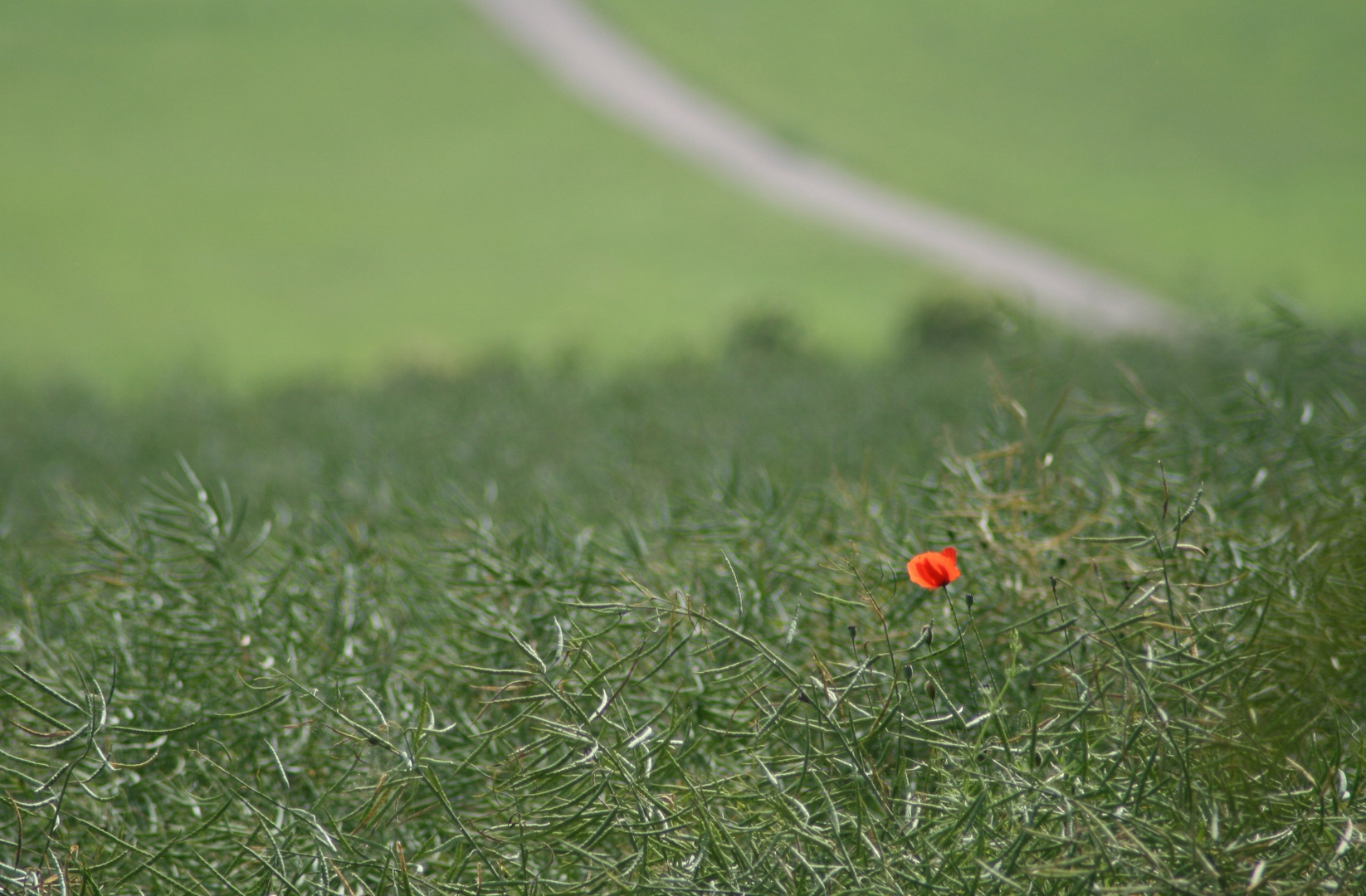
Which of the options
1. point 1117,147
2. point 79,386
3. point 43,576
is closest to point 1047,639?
point 43,576

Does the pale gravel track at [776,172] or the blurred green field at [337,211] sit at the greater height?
the pale gravel track at [776,172]

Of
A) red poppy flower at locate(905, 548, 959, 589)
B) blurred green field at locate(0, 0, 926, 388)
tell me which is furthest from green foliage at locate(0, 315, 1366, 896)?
blurred green field at locate(0, 0, 926, 388)

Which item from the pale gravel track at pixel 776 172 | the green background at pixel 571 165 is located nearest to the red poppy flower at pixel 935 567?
the pale gravel track at pixel 776 172

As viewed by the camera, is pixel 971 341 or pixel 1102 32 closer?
pixel 971 341

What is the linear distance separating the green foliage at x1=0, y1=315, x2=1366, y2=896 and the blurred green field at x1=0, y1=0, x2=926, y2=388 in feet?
46.3

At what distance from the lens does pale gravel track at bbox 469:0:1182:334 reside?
24156mm

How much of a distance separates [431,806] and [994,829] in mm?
765

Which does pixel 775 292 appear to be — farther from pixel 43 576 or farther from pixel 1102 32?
pixel 43 576

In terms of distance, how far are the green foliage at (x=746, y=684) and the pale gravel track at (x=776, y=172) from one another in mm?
17312

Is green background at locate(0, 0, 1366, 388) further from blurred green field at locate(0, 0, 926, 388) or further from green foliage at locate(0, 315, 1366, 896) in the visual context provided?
green foliage at locate(0, 315, 1366, 896)

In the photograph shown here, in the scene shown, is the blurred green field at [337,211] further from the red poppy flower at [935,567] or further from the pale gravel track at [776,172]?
the red poppy flower at [935,567]

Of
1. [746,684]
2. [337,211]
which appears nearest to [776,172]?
[337,211]

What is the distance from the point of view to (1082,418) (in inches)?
113

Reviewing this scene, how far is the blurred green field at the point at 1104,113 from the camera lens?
25703 millimetres
